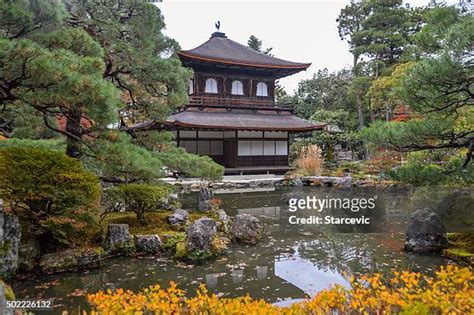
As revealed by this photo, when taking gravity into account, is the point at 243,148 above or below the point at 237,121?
below

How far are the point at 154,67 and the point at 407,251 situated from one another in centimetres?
567

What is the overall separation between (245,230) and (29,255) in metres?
3.74

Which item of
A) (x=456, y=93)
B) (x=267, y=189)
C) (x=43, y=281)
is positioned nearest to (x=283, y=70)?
(x=267, y=189)

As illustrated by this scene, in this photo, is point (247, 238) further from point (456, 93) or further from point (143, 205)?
point (456, 93)

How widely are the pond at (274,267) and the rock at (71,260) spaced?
0.15 meters

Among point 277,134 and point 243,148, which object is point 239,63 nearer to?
point 277,134

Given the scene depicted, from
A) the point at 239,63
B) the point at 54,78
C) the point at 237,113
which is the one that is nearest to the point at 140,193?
the point at 54,78

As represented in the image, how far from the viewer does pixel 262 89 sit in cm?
2103

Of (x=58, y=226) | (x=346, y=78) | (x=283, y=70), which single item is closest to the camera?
(x=58, y=226)

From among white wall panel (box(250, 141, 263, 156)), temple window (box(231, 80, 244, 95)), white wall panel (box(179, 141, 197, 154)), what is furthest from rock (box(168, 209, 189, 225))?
temple window (box(231, 80, 244, 95))

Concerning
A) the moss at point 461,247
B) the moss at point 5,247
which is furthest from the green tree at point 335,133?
the moss at point 5,247

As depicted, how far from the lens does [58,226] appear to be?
16.9 feet

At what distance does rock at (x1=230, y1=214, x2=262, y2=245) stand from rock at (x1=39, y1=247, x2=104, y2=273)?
8.62 ft

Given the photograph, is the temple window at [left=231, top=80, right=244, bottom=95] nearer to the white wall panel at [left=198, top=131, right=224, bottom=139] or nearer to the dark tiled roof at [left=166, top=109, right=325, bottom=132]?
the dark tiled roof at [left=166, top=109, right=325, bottom=132]
